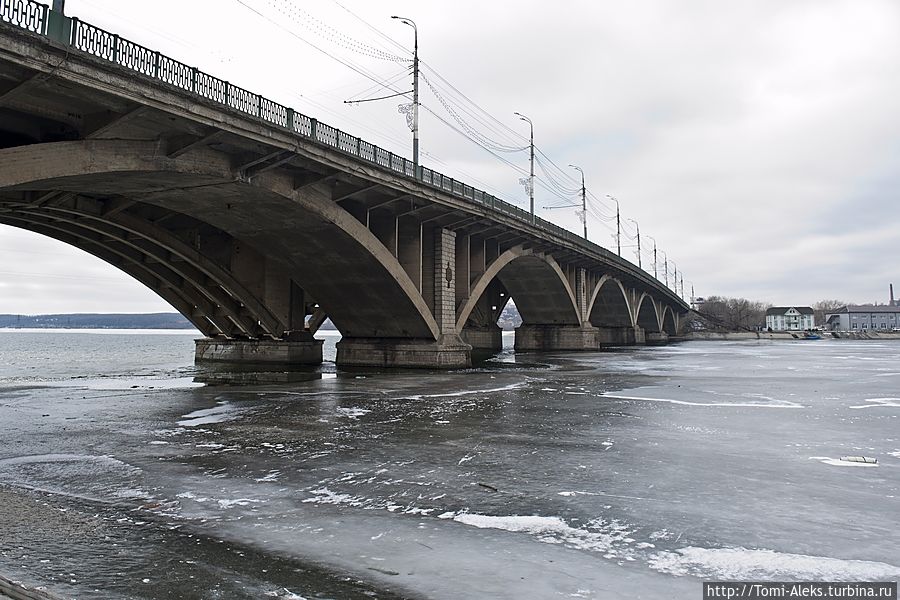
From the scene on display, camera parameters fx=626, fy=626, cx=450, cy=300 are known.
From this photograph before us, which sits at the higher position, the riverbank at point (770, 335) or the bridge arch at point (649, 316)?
the bridge arch at point (649, 316)

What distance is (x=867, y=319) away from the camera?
18238 cm

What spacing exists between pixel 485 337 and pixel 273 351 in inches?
1195

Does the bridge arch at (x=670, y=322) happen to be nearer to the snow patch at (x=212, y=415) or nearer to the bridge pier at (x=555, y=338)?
the bridge pier at (x=555, y=338)

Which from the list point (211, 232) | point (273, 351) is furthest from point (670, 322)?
point (211, 232)

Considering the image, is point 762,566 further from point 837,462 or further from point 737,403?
point 737,403

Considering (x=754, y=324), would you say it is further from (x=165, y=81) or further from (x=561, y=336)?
(x=165, y=81)

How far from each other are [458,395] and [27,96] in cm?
1486

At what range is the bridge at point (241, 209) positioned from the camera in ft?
53.9

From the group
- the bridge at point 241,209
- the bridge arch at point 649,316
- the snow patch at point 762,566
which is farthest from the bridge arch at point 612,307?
the snow patch at point 762,566

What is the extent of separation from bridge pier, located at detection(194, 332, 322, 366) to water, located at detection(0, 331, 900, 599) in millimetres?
23455

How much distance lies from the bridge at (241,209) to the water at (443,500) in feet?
26.9

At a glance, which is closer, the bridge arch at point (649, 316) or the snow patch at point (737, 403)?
the snow patch at point (737, 403)

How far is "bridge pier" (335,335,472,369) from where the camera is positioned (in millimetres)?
35625

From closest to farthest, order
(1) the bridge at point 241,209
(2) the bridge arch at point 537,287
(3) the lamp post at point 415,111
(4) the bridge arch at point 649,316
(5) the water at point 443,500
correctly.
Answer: (5) the water at point 443,500 → (1) the bridge at point 241,209 → (3) the lamp post at point 415,111 → (2) the bridge arch at point 537,287 → (4) the bridge arch at point 649,316
